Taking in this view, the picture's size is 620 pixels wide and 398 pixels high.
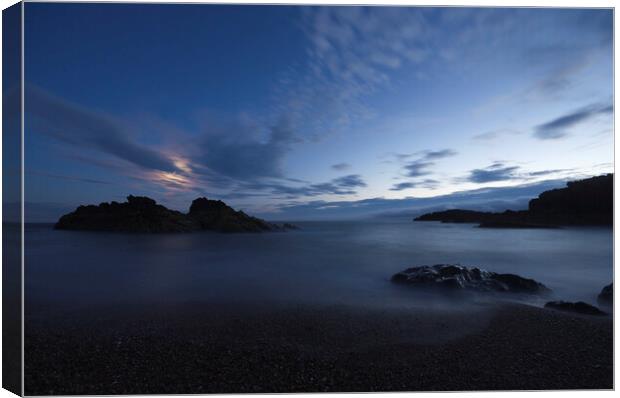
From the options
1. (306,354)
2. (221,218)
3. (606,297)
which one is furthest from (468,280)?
(221,218)

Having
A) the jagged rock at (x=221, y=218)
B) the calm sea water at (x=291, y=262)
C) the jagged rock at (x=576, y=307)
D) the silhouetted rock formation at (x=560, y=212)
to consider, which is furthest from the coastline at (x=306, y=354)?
the jagged rock at (x=221, y=218)

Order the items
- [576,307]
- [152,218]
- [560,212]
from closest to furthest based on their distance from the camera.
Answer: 1. [576,307]
2. [560,212]
3. [152,218]

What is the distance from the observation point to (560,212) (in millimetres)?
4133

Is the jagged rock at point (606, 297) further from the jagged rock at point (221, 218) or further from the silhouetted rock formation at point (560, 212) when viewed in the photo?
the jagged rock at point (221, 218)

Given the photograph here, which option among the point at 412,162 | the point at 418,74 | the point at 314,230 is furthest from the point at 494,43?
the point at 314,230

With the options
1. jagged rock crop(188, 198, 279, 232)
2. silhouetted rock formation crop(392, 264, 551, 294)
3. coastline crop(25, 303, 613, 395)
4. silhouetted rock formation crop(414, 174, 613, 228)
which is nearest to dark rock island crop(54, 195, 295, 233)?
jagged rock crop(188, 198, 279, 232)

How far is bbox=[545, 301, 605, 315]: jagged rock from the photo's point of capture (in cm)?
294

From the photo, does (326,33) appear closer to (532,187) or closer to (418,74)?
(418,74)

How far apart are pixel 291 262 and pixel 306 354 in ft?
6.85

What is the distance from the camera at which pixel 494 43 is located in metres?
3.14

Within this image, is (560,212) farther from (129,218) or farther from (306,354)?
(129,218)

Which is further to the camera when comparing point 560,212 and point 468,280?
point 560,212

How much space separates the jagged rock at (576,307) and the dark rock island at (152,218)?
4.26m

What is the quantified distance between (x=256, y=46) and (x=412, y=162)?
98.1 inches
